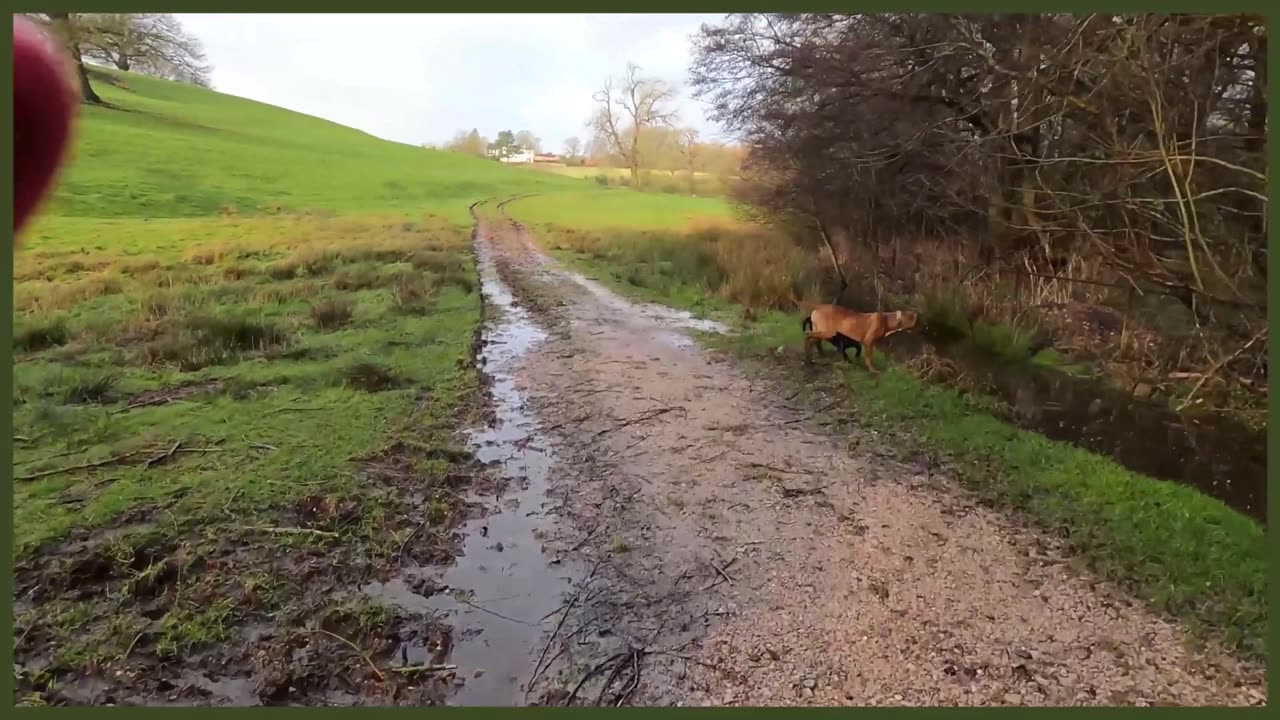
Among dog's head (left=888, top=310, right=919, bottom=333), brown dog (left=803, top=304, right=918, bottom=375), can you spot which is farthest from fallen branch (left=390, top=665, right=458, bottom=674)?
dog's head (left=888, top=310, right=919, bottom=333)

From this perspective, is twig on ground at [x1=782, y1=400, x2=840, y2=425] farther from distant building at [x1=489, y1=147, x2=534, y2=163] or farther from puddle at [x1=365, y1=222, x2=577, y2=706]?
distant building at [x1=489, y1=147, x2=534, y2=163]

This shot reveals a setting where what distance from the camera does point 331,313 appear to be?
741 cm

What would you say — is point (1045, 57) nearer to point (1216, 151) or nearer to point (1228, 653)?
point (1216, 151)

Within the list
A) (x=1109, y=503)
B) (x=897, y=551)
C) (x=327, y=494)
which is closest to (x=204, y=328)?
(x=327, y=494)

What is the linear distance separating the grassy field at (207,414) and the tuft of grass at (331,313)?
0.03m

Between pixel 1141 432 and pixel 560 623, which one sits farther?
pixel 1141 432

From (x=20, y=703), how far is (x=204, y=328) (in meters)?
4.22

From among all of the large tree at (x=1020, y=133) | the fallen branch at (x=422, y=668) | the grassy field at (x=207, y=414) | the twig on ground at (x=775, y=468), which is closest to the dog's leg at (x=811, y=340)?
the large tree at (x=1020, y=133)

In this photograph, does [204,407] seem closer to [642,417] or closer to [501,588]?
[501,588]

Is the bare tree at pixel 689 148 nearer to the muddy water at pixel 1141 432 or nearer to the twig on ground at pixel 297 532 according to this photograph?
A: the muddy water at pixel 1141 432

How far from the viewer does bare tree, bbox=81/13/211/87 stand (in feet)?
9.40

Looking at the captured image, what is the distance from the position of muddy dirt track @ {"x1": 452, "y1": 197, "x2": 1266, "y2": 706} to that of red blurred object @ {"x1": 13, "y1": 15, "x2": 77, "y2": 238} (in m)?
2.43

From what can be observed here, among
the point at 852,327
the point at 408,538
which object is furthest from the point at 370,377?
the point at 852,327

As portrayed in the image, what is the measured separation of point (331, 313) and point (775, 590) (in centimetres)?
602
